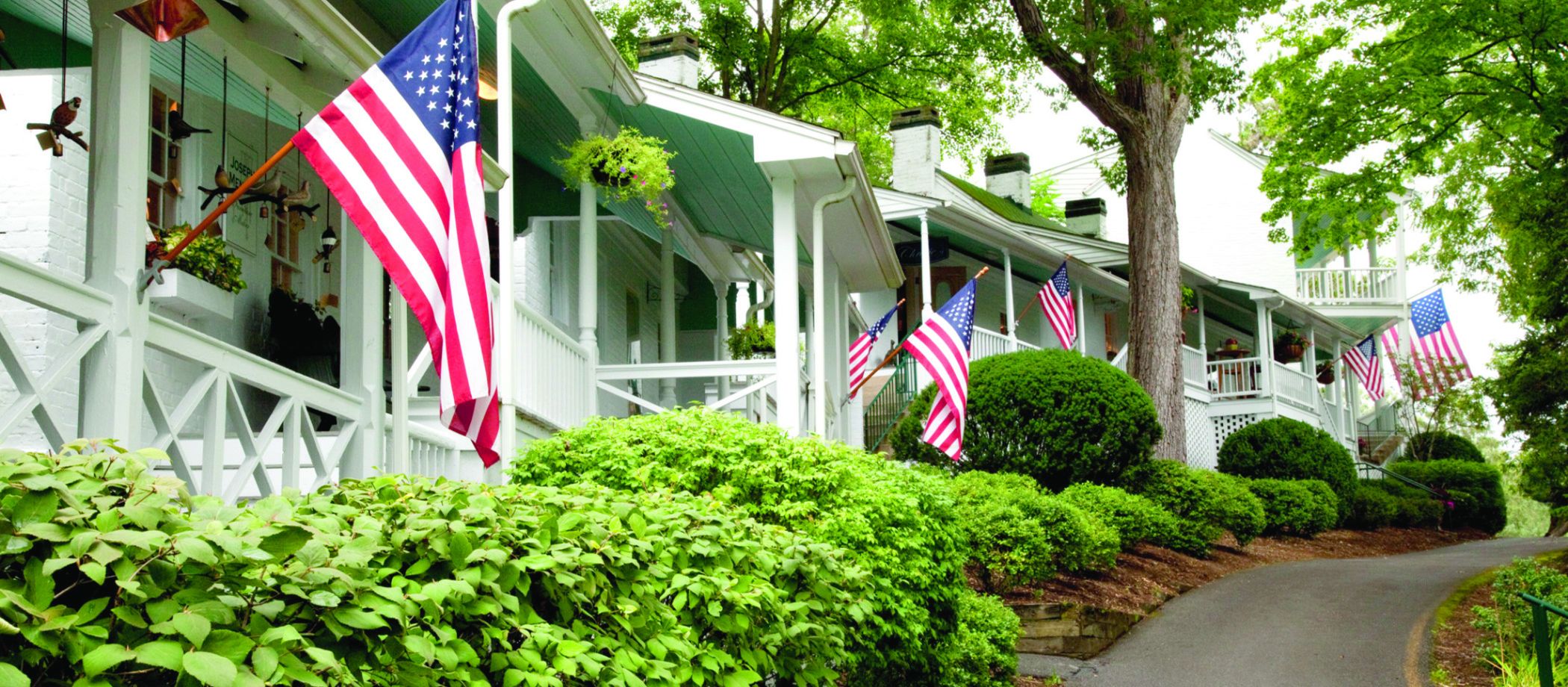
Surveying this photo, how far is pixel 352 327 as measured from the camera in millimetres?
6918

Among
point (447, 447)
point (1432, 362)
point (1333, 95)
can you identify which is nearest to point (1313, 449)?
point (1333, 95)

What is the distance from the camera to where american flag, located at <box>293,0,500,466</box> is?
5391mm

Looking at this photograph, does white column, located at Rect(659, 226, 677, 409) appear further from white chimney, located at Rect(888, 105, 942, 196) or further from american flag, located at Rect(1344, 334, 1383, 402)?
american flag, located at Rect(1344, 334, 1383, 402)

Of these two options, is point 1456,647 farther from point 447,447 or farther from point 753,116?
point 447,447

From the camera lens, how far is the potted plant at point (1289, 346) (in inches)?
1270

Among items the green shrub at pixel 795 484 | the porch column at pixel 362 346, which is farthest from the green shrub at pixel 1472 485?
the porch column at pixel 362 346

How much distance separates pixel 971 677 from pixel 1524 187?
13626 mm

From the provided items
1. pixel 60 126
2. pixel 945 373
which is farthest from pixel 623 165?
pixel 945 373

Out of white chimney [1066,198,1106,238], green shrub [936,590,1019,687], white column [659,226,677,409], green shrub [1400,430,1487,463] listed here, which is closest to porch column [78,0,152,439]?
green shrub [936,590,1019,687]

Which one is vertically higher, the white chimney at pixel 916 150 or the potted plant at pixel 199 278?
the white chimney at pixel 916 150

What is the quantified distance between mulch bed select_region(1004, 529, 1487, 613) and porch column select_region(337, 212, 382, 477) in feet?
20.8

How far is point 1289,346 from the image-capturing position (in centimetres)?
3234

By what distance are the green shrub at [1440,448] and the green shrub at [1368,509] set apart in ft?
29.1

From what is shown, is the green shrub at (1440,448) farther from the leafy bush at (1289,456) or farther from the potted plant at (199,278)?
the potted plant at (199,278)
